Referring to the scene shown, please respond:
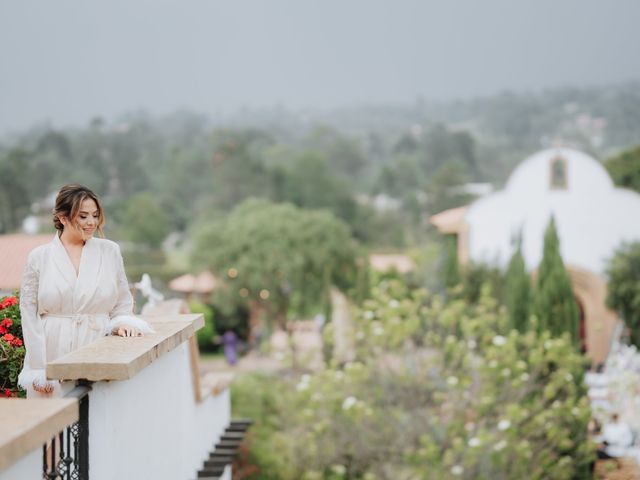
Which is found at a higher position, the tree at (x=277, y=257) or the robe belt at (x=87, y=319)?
the robe belt at (x=87, y=319)

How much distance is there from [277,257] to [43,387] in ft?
86.2

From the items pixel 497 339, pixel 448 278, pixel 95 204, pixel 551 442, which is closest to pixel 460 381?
pixel 497 339

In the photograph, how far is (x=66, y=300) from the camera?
317 centimetres

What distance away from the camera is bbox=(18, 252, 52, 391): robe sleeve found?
118 inches

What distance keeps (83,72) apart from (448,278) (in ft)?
292

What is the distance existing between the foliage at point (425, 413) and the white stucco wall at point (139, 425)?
6422 millimetres

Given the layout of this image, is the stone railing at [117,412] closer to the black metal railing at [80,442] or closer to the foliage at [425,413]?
the black metal railing at [80,442]

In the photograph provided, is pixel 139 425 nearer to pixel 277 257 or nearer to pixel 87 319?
pixel 87 319

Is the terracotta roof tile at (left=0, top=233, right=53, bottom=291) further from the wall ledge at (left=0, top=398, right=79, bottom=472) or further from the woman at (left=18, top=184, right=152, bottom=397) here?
the wall ledge at (left=0, top=398, right=79, bottom=472)

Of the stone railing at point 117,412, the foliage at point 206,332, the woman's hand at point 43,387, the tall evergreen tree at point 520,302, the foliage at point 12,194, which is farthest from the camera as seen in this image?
the foliage at point 12,194

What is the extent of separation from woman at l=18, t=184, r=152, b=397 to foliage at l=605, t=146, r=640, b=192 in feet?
96.5

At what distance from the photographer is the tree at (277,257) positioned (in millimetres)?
29016

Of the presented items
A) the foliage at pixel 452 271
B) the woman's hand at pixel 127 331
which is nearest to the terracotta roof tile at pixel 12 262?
the woman's hand at pixel 127 331

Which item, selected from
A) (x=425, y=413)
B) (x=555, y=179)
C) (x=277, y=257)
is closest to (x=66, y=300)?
(x=425, y=413)
